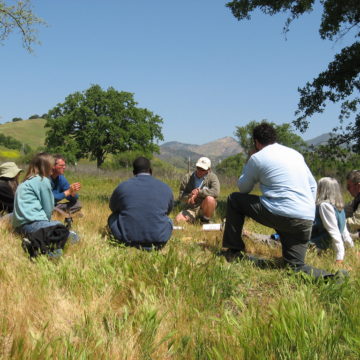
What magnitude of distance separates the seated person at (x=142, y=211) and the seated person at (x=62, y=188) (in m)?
1.87

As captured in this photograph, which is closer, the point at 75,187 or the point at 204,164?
the point at 75,187

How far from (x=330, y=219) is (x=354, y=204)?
4.66 feet

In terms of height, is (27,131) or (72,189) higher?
(72,189)

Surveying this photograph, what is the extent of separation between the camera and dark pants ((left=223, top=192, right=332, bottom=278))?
4148mm

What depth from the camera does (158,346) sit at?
2.30 meters

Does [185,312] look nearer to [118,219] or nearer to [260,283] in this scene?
[260,283]

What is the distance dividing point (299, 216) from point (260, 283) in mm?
908

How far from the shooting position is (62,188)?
23.2ft

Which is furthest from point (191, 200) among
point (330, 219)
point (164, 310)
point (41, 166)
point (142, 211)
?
point (164, 310)

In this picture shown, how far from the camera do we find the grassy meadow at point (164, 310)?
7.17 ft

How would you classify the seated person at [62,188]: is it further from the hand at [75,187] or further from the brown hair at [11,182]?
the brown hair at [11,182]

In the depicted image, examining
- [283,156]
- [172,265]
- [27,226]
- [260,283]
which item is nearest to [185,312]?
[172,265]

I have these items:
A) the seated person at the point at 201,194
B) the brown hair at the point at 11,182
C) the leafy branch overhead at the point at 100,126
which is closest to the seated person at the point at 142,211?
the brown hair at the point at 11,182

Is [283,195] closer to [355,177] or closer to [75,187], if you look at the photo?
[355,177]
